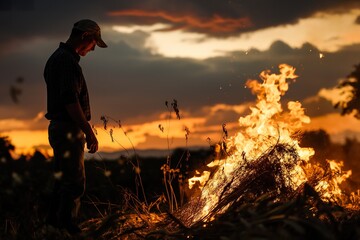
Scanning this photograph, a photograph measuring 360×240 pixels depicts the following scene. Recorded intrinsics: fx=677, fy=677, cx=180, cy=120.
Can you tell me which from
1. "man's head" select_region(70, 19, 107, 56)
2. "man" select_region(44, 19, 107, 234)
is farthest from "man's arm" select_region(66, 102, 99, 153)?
"man's head" select_region(70, 19, 107, 56)

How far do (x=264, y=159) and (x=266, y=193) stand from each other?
68.8 inches

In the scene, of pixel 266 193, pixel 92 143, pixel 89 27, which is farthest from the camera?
pixel 89 27

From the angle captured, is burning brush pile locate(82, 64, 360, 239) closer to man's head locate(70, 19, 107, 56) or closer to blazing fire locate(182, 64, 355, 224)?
blazing fire locate(182, 64, 355, 224)

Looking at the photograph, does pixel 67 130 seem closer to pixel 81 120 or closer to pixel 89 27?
pixel 81 120

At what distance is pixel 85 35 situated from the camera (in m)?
8.12

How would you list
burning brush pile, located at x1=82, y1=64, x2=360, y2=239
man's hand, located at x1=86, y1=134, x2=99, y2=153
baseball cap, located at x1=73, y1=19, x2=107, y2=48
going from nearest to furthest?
1. burning brush pile, located at x1=82, y1=64, x2=360, y2=239
2. man's hand, located at x1=86, y1=134, x2=99, y2=153
3. baseball cap, located at x1=73, y1=19, x2=107, y2=48

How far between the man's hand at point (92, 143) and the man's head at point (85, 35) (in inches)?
43.8

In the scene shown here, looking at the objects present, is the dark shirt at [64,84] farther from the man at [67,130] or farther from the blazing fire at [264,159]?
the blazing fire at [264,159]

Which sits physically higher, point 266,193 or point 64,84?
point 64,84

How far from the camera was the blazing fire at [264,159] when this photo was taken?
8469mm

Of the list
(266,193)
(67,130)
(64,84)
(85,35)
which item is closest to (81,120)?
(67,130)

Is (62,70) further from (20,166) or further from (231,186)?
(20,166)

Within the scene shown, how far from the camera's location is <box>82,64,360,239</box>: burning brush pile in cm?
598

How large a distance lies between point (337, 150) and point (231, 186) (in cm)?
1321
